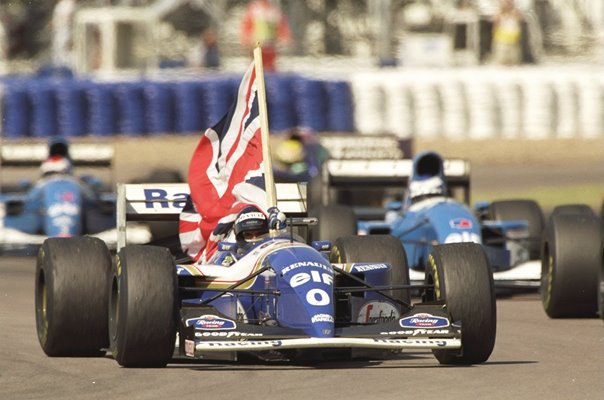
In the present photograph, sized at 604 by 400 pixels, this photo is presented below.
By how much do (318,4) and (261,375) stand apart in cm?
2955

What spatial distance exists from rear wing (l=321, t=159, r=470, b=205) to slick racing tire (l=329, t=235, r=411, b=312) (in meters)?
6.27

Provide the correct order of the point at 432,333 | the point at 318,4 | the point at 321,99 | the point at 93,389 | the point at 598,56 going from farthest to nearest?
the point at 318,4 < the point at 598,56 < the point at 321,99 < the point at 432,333 < the point at 93,389

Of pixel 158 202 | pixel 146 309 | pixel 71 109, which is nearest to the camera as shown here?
pixel 146 309

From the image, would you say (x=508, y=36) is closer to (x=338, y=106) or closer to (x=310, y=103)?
(x=338, y=106)

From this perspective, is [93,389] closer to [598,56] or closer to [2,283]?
[2,283]

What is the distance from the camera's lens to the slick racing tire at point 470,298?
1027 cm

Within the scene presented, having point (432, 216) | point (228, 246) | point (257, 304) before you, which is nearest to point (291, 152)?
point (432, 216)

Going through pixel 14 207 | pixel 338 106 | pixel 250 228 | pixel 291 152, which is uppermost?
pixel 250 228

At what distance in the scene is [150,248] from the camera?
10.3 meters

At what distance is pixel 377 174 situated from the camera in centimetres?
1828

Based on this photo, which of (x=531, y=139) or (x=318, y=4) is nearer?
(x=531, y=139)

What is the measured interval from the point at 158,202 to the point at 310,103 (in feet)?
52.8

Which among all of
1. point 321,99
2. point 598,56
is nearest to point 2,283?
point 321,99

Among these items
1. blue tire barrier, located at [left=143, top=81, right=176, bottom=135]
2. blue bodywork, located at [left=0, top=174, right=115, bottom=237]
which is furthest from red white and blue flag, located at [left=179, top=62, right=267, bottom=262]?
blue tire barrier, located at [left=143, top=81, right=176, bottom=135]
